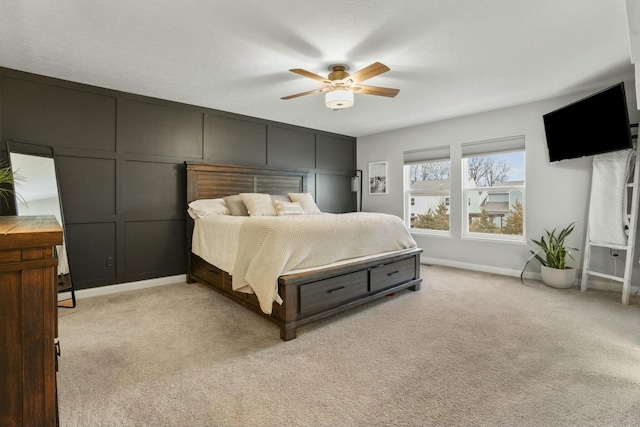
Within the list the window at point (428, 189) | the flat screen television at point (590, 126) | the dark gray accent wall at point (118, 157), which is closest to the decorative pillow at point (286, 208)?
the dark gray accent wall at point (118, 157)

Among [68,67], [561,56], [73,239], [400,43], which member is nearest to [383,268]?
[400,43]

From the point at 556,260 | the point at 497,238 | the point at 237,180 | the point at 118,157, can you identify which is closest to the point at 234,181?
the point at 237,180

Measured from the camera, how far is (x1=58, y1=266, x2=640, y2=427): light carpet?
5.19 feet

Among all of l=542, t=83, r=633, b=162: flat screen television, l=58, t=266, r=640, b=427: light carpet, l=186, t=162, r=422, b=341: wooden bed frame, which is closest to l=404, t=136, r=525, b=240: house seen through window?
l=542, t=83, r=633, b=162: flat screen television

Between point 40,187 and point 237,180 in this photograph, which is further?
point 237,180

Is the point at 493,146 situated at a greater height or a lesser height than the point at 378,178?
greater

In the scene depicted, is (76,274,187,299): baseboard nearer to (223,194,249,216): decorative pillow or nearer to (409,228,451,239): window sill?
(223,194,249,216): decorative pillow

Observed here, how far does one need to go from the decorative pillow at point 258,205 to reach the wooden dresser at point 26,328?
3.06 metres

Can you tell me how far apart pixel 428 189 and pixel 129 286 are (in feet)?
15.2

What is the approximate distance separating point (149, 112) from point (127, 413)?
3419mm

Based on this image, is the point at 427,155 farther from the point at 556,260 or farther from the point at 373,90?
the point at 373,90

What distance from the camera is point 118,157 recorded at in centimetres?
364

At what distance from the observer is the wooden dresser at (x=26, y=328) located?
816 mm

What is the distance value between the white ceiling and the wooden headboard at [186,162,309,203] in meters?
0.95
